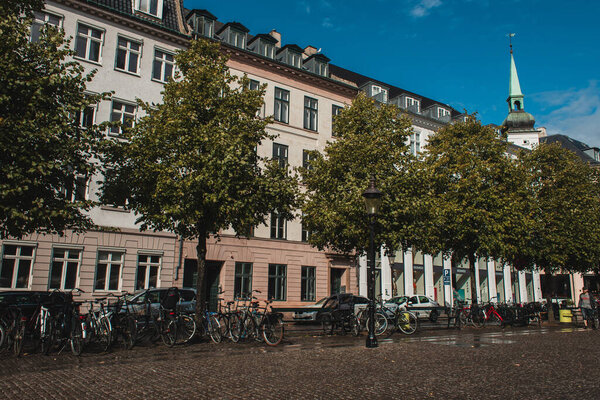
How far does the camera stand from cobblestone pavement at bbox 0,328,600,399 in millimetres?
7422

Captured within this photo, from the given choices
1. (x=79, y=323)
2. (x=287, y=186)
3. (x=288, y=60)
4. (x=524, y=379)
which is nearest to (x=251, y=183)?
(x=287, y=186)

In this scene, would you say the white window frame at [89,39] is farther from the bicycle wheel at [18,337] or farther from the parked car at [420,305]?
the parked car at [420,305]

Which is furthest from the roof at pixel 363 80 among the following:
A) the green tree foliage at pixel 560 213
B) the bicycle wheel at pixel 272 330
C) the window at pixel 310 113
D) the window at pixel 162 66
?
the bicycle wheel at pixel 272 330

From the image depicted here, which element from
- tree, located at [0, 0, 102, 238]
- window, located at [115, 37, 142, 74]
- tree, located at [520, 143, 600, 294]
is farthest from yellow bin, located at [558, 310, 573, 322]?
window, located at [115, 37, 142, 74]

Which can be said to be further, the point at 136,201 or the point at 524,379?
the point at 136,201

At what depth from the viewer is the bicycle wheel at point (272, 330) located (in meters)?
14.0

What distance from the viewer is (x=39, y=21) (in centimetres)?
2488

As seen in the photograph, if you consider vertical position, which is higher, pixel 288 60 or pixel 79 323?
pixel 288 60

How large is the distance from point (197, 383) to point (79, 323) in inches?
201

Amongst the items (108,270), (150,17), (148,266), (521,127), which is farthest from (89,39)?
(521,127)

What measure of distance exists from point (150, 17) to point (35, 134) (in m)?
18.6

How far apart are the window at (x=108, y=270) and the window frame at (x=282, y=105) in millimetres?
14660

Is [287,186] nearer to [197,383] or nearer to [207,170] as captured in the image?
[207,170]

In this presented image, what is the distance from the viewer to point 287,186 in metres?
17.6
